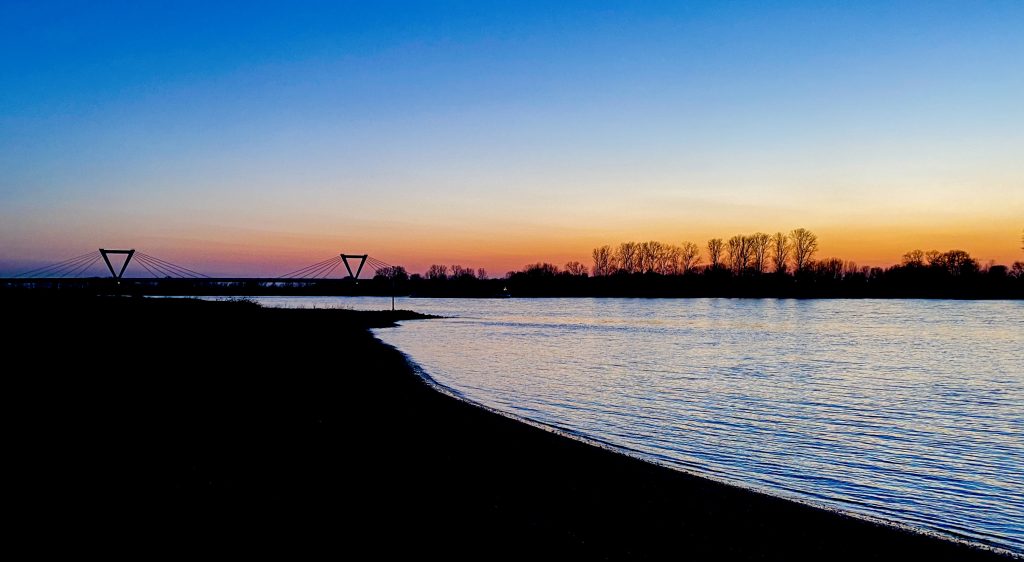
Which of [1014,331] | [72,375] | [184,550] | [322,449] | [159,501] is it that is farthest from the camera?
[1014,331]

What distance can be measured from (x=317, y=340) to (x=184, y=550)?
3247 cm

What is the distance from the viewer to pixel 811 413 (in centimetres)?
1797

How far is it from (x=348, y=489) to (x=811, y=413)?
14.4 m

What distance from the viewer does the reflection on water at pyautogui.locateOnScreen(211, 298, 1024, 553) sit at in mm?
10188

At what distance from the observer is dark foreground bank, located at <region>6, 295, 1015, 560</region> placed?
648 cm

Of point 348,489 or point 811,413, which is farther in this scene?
point 811,413

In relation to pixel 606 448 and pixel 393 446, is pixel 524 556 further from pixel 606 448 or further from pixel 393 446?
pixel 606 448

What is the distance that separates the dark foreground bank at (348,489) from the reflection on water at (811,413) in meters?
1.86

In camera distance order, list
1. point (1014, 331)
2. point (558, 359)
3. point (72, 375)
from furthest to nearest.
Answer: point (1014, 331), point (558, 359), point (72, 375)

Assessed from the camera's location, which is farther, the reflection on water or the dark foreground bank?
the reflection on water

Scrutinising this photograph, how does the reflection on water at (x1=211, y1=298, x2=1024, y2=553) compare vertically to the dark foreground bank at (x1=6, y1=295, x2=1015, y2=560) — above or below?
below

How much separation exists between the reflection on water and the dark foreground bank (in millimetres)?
1861

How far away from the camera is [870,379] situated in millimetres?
26281

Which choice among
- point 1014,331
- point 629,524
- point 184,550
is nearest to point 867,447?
point 629,524
